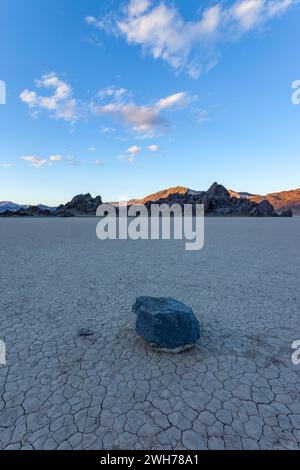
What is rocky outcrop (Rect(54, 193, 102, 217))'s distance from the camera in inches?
3027

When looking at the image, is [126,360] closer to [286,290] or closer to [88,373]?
[88,373]

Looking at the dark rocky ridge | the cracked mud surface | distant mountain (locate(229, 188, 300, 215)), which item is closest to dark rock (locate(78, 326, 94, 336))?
the cracked mud surface

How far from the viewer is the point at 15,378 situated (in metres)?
3.38

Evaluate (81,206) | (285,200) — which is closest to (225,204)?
(81,206)

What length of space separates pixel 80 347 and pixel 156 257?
7835mm

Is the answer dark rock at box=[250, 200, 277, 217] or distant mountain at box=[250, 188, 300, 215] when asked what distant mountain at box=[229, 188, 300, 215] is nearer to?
distant mountain at box=[250, 188, 300, 215]

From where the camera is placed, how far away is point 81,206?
78750mm

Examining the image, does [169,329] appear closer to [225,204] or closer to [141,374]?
[141,374]

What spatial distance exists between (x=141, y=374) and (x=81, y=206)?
3112 inches

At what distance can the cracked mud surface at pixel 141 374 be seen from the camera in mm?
2551

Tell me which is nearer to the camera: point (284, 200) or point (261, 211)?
point (261, 211)

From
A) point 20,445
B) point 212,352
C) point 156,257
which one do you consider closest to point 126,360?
point 212,352
